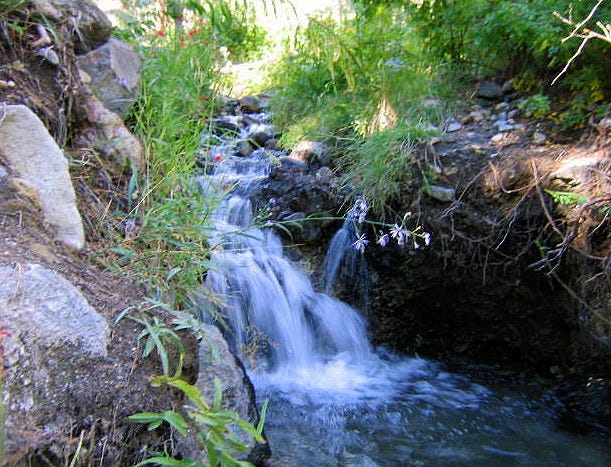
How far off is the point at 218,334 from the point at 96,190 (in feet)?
2.81

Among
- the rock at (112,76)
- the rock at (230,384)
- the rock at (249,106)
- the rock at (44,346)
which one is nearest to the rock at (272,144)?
the rock at (249,106)

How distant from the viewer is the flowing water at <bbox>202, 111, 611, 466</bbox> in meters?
2.81

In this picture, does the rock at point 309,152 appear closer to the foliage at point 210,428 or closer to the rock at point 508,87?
the rock at point 508,87

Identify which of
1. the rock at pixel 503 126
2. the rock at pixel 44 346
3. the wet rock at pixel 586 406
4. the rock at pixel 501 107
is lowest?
the wet rock at pixel 586 406

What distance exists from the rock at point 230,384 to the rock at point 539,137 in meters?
2.70

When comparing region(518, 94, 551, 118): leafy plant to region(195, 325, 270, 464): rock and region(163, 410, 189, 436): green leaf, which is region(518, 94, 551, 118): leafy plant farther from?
region(163, 410, 189, 436): green leaf

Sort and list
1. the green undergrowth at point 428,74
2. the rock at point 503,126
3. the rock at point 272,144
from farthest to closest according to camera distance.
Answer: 1. the rock at point 272,144
2. the rock at point 503,126
3. the green undergrowth at point 428,74

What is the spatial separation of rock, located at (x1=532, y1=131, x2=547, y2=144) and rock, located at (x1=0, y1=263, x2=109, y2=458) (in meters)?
3.31

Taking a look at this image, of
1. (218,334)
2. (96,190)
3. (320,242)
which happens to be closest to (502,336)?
(320,242)

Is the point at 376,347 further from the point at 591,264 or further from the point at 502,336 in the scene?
the point at 591,264

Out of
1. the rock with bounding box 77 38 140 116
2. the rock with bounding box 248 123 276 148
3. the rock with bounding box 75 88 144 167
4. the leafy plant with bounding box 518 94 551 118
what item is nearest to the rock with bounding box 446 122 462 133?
the leafy plant with bounding box 518 94 551 118

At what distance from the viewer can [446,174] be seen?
3785 mm

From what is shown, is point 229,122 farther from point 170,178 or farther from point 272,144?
point 170,178

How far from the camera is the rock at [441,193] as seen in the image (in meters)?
3.70
